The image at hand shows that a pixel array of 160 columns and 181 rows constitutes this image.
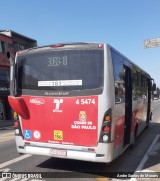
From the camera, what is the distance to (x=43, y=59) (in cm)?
798

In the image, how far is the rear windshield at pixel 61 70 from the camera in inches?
292

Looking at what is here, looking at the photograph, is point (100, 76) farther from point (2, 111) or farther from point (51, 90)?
point (2, 111)

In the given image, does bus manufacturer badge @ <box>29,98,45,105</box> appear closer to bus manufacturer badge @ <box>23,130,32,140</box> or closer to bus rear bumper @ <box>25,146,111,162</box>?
bus manufacturer badge @ <box>23,130,32,140</box>

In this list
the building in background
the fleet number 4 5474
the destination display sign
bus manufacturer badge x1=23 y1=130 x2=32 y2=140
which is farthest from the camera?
the building in background

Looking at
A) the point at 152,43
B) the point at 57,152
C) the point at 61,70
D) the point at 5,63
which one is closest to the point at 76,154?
the point at 57,152

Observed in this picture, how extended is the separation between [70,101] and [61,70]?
82 cm

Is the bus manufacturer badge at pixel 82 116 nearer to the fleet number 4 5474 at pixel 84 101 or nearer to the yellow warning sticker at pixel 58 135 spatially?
the fleet number 4 5474 at pixel 84 101

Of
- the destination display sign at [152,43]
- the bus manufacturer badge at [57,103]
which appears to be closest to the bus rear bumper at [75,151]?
the bus manufacturer badge at [57,103]

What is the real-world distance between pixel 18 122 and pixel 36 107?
28.5 inches

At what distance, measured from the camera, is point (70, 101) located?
748 cm

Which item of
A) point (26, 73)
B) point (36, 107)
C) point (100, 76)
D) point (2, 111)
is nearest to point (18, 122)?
point (36, 107)

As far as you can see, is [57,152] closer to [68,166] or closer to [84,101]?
[68,166]

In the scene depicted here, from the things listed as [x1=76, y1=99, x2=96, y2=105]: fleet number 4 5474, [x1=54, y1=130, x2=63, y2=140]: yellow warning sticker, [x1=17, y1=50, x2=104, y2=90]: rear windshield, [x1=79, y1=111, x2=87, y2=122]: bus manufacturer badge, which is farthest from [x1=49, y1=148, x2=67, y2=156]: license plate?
[x1=17, y1=50, x2=104, y2=90]: rear windshield

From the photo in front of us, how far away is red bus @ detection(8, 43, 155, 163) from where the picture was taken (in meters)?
7.23
